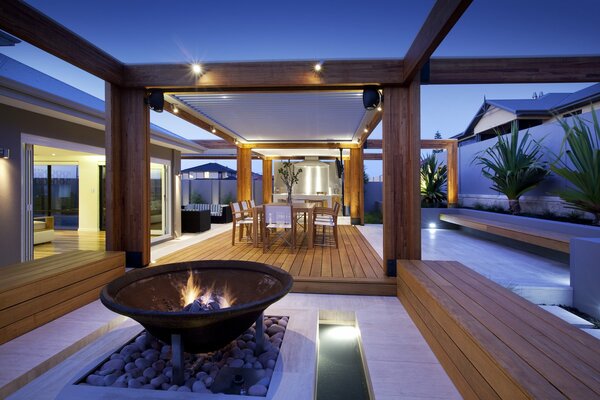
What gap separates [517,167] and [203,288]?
20.6ft

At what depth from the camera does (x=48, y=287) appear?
→ 2.48 metres

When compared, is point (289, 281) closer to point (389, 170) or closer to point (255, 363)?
point (255, 363)

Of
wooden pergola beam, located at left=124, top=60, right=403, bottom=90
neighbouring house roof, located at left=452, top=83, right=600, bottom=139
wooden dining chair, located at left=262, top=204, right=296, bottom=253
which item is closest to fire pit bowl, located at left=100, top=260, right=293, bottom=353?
wooden pergola beam, located at left=124, top=60, right=403, bottom=90

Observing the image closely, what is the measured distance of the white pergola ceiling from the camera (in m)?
4.29

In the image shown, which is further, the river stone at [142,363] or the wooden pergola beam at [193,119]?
the wooden pergola beam at [193,119]

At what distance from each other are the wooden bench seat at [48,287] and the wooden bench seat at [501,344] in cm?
302

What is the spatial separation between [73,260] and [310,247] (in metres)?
3.16

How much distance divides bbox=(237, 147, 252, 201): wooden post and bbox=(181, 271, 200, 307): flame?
5.89 metres

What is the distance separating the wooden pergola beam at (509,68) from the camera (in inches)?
134

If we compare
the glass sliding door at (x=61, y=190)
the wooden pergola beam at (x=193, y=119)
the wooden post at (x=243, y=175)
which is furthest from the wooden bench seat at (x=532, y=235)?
the glass sliding door at (x=61, y=190)

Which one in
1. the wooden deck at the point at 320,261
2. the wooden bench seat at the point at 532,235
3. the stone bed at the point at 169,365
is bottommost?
the stone bed at the point at 169,365

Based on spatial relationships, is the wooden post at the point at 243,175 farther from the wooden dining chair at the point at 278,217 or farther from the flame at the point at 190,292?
the flame at the point at 190,292

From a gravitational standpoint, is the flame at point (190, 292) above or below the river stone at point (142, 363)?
above

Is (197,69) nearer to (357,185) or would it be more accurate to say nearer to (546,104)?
(357,185)
